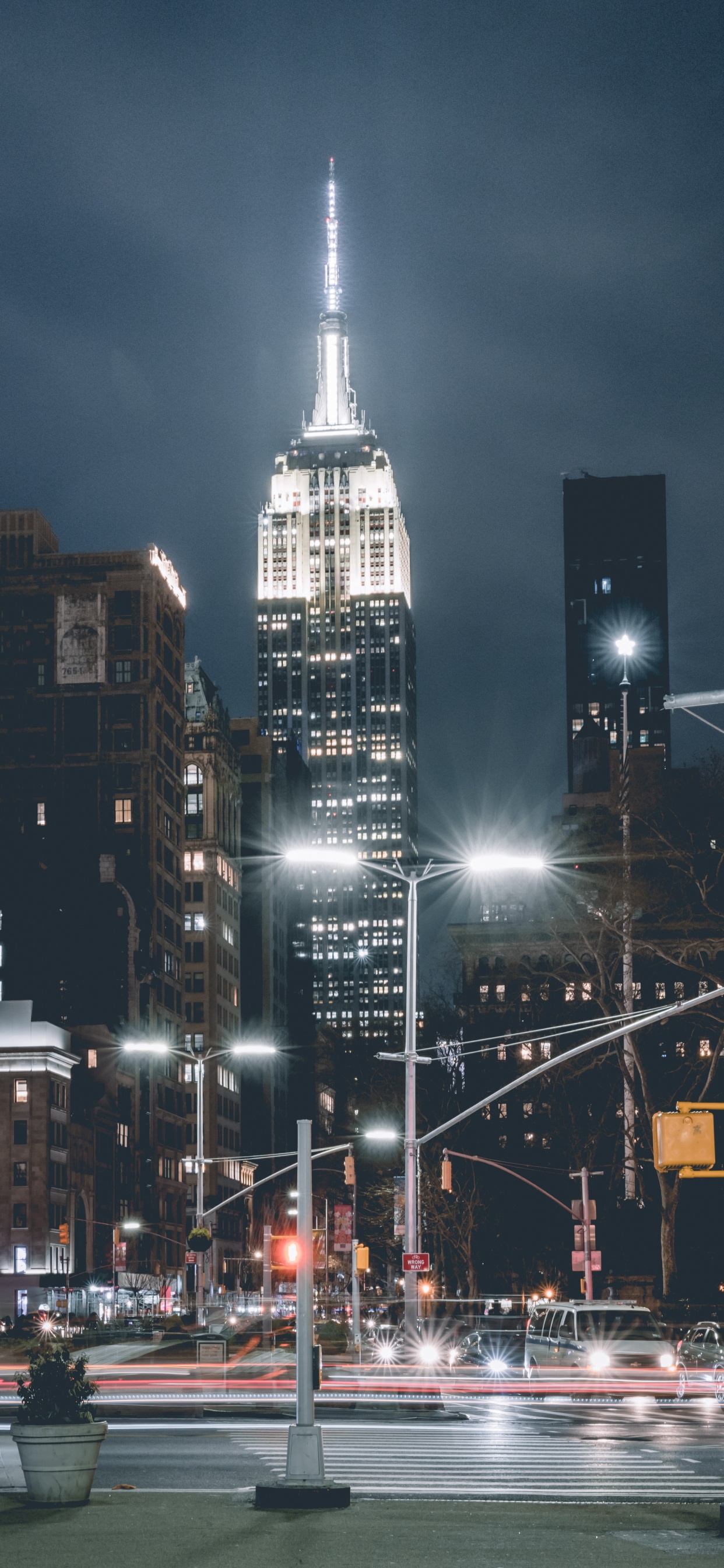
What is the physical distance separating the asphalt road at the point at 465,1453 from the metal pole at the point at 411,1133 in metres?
5.00

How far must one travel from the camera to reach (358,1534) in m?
15.6

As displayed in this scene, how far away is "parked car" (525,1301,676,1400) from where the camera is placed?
38094 mm

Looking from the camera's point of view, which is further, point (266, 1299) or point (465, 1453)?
point (266, 1299)

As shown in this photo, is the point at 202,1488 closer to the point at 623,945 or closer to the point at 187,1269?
the point at 623,945

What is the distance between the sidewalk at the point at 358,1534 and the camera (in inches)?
551

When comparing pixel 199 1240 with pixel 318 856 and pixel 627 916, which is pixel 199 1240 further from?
pixel 318 856

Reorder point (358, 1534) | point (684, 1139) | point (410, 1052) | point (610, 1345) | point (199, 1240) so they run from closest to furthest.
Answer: point (358, 1534)
point (684, 1139)
point (610, 1345)
point (410, 1052)
point (199, 1240)

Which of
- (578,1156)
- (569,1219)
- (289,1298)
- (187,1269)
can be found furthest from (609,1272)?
(289,1298)

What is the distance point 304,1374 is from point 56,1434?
256cm

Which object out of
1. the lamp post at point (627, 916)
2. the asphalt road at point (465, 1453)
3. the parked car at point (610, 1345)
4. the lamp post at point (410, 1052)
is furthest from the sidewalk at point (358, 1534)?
the lamp post at point (627, 916)

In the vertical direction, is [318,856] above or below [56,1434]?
above

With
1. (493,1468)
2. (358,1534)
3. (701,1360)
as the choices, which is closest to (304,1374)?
(358,1534)

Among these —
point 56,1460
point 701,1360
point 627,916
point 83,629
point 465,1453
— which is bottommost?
point 701,1360

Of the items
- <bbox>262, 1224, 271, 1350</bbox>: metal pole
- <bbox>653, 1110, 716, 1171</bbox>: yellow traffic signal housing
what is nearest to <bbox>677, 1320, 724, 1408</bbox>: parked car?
<bbox>653, 1110, 716, 1171</bbox>: yellow traffic signal housing
